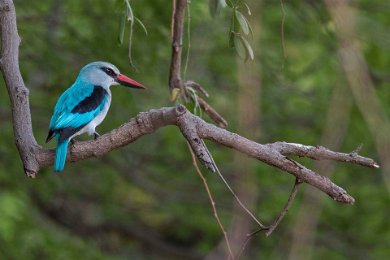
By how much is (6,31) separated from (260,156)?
1107 millimetres

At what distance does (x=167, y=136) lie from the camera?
9.57m

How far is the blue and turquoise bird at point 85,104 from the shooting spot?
4496 millimetres

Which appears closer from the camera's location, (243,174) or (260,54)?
(243,174)

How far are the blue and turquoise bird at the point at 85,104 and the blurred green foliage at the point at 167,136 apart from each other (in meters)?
1.49

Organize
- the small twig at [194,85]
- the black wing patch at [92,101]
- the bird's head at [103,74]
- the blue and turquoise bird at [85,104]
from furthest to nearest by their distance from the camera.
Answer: the bird's head at [103,74] → the black wing patch at [92,101] → the blue and turquoise bird at [85,104] → the small twig at [194,85]

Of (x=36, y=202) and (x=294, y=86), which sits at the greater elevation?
(x=294, y=86)

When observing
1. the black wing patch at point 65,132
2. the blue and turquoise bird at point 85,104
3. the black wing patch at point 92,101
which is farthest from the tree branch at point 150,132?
the black wing patch at point 92,101

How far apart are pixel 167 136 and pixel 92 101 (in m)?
4.66

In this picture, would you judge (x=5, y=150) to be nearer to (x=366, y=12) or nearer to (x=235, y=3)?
(x=366, y=12)

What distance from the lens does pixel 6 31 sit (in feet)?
11.5

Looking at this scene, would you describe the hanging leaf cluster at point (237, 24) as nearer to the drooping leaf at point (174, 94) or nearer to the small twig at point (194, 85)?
the drooping leaf at point (174, 94)

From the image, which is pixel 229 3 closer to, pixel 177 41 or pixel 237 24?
pixel 237 24

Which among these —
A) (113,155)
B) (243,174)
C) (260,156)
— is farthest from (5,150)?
(243,174)

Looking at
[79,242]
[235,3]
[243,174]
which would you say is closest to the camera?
[243,174]
